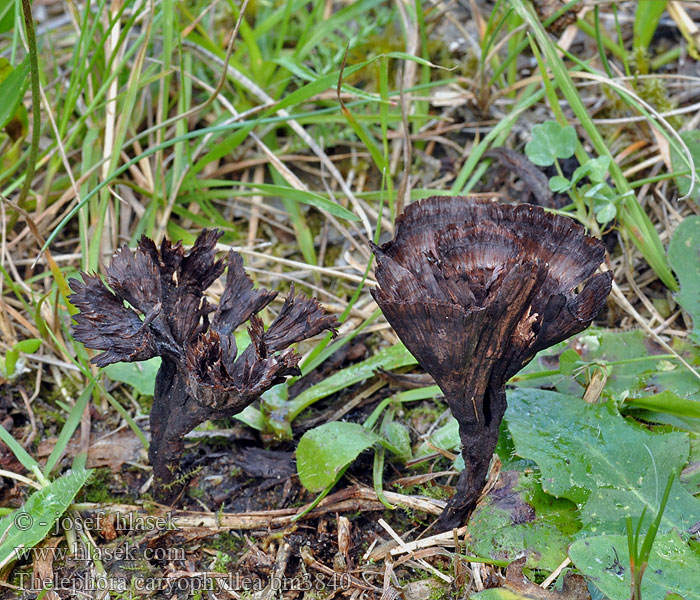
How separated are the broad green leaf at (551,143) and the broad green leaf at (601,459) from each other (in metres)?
1.19

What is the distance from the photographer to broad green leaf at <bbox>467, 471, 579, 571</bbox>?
2.16 meters

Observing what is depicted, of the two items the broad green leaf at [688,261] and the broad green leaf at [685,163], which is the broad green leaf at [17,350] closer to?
the broad green leaf at [688,261]

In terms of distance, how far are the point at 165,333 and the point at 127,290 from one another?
20 centimetres

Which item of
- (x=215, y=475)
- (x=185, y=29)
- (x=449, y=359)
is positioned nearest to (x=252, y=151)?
(x=185, y=29)

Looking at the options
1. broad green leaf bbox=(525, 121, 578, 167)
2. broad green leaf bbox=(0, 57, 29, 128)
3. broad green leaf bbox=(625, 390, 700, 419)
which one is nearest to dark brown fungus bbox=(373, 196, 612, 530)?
broad green leaf bbox=(625, 390, 700, 419)

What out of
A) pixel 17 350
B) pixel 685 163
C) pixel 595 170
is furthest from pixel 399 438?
pixel 685 163

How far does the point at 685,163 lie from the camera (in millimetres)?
3221

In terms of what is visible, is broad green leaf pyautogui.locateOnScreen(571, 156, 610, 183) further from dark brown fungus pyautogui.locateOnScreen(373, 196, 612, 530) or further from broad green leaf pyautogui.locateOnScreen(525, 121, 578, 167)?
dark brown fungus pyautogui.locateOnScreen(373, 196, 612, 530)

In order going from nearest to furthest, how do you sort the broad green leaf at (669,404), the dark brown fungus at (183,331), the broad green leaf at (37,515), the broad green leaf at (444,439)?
the dark brown fungus at (183,331), the broad green leaf at (37,515), the broad green leaf at (669,404), the broad green leaf at (444,439)

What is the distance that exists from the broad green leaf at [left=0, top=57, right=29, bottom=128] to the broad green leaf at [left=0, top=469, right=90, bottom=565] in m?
1.56

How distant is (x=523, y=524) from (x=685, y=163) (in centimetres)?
193

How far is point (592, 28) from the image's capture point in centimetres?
389

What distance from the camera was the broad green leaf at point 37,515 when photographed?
2.26m

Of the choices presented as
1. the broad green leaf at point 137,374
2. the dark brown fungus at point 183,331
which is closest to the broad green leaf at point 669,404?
the dark brown fungus at point 183,331
